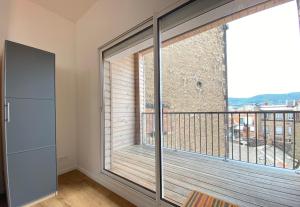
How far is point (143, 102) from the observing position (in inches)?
152

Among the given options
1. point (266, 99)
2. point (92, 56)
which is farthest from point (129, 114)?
point (266, 99)

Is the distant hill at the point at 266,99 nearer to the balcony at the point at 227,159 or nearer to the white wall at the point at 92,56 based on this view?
the balcony at the point at 227,159

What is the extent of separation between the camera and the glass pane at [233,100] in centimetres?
160

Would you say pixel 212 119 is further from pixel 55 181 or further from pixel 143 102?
pixel 55 181

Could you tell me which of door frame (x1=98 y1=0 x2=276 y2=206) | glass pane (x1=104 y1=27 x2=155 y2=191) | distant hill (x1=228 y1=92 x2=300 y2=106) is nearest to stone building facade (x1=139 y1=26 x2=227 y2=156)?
distant hill (x1=228 y1=92 x2=300 y2=106)

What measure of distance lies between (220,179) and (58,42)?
11.1ft

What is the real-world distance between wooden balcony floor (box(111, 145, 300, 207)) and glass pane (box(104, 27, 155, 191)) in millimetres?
38

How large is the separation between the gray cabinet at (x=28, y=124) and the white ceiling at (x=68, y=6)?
101cm

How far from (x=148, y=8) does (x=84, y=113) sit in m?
1.92

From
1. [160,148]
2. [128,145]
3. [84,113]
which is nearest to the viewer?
[160,148]

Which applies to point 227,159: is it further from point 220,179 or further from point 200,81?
point 200,81

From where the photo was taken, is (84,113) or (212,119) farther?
(212,119)

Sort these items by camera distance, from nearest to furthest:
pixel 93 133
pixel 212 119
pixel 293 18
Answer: pixel 293 18, pixel 93 133, pixel 212 119

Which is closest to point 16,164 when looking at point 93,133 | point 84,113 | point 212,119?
point 93,133
